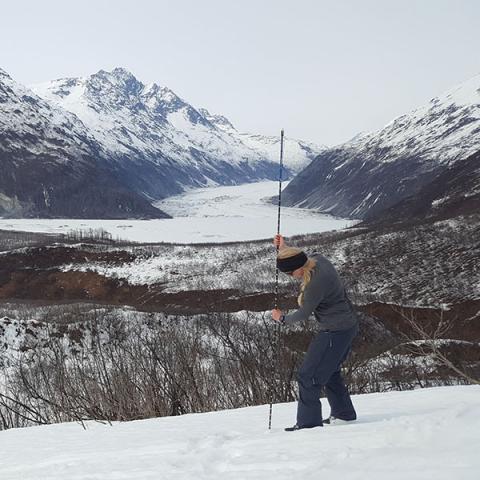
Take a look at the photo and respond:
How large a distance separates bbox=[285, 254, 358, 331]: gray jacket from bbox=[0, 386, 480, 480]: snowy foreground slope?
1.19m

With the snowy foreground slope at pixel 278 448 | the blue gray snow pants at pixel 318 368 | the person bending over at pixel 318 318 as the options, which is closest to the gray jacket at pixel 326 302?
the person bending over at pixel 318 318

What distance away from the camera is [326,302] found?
6.86 m

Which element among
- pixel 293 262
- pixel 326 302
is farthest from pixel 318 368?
pixel 293 262

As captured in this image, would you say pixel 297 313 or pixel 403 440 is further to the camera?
pixel 297 313

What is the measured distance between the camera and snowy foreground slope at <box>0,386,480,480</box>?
15.4 feet

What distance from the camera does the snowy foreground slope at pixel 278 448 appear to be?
4.70 metres

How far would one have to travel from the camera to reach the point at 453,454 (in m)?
4.61

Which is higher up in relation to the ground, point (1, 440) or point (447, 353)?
point (1, 440)

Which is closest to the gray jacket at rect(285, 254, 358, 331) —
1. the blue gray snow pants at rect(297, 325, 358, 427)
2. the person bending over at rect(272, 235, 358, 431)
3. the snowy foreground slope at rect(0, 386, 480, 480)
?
the person bending over at rect(272, 235, 358, 431)

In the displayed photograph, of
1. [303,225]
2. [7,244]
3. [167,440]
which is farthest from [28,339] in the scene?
[303,225]

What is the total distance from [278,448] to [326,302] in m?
1.84

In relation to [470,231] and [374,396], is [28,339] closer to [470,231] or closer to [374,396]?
[374,396]

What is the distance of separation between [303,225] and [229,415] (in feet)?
521

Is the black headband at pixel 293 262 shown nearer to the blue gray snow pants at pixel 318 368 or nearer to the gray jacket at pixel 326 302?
the gray jacket at pixel 326 302
